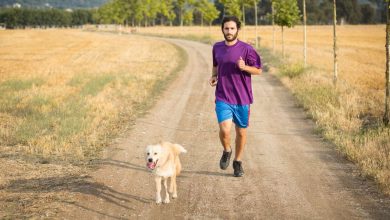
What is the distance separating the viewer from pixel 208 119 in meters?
13.2

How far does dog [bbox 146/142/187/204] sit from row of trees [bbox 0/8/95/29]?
158m

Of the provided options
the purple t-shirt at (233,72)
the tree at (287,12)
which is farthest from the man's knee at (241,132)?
the tree at (287,12)

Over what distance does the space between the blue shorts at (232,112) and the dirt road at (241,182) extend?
97cm

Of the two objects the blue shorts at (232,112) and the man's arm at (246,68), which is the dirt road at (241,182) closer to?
the blue shorts at (232,112)

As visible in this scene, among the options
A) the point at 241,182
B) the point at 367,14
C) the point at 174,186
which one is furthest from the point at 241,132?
the point at 367,14

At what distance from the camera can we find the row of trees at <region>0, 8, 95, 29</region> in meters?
153

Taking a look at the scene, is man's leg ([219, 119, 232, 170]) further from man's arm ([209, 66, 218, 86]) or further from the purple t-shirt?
man's arm ([209, 66, 218, 86])

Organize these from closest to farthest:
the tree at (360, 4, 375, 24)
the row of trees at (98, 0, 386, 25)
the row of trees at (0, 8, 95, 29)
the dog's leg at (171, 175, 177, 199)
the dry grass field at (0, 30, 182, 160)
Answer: the dog's leg at (171, 175, 177, 199) → the dry grass field at (0, 30, 182, 160) → the row of trees at (98, 0, 386, 25) → the tree at (360, 4, 375, 24) → the row of trees at (0, 8, 95, 29)

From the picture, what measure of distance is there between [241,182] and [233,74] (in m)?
1.67

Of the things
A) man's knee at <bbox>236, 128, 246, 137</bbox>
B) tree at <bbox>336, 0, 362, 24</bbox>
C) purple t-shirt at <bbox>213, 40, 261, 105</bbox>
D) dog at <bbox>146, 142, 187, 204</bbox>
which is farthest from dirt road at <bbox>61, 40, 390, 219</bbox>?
tree at <bbox>336, 0, 362, 24</bbox>

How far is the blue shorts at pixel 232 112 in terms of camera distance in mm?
7488

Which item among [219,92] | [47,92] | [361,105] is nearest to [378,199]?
[219,92]

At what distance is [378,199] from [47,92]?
1491 centimetres

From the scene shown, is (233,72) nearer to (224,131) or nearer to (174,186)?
(224,131)
